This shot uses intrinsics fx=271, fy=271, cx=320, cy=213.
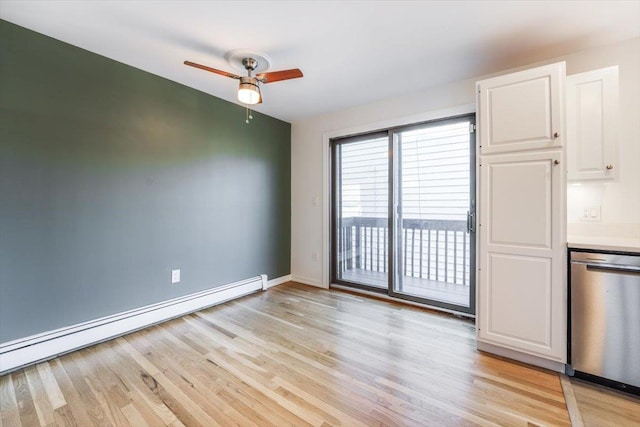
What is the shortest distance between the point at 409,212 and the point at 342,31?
2.08 m

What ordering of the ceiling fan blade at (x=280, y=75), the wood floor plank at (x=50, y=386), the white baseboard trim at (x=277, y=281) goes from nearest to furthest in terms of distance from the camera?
the wood floor plank at (x=50, y=386) < the ceiling fan blade at (x=280, y=75) < the white baseboard trim at (x=277, y=281)

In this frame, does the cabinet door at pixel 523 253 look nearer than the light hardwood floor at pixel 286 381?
No

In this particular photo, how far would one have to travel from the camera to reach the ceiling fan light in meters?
2.20

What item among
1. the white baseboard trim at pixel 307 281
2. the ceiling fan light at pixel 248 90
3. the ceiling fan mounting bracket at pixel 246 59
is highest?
the ceiling fan mounting bracket at pixel 246 59

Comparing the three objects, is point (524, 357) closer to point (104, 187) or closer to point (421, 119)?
point (421, 119)

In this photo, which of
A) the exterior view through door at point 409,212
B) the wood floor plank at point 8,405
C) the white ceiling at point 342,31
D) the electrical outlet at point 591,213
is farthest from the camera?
the exterior view through door at point 409,212

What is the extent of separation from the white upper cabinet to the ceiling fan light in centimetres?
241

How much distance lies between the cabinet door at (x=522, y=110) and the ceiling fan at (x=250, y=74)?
4.93 ft

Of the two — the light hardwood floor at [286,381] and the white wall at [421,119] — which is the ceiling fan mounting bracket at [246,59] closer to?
the white wall at [421,119]

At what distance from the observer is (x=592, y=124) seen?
1.98 metres

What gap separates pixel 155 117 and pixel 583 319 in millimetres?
3902

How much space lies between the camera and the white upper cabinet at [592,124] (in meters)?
1.93

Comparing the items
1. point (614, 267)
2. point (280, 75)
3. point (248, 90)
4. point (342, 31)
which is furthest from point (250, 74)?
point (614, 267)

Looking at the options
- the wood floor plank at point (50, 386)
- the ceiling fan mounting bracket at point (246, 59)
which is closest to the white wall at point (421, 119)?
the ceiling fan mounting bracket at point (246, 59)
